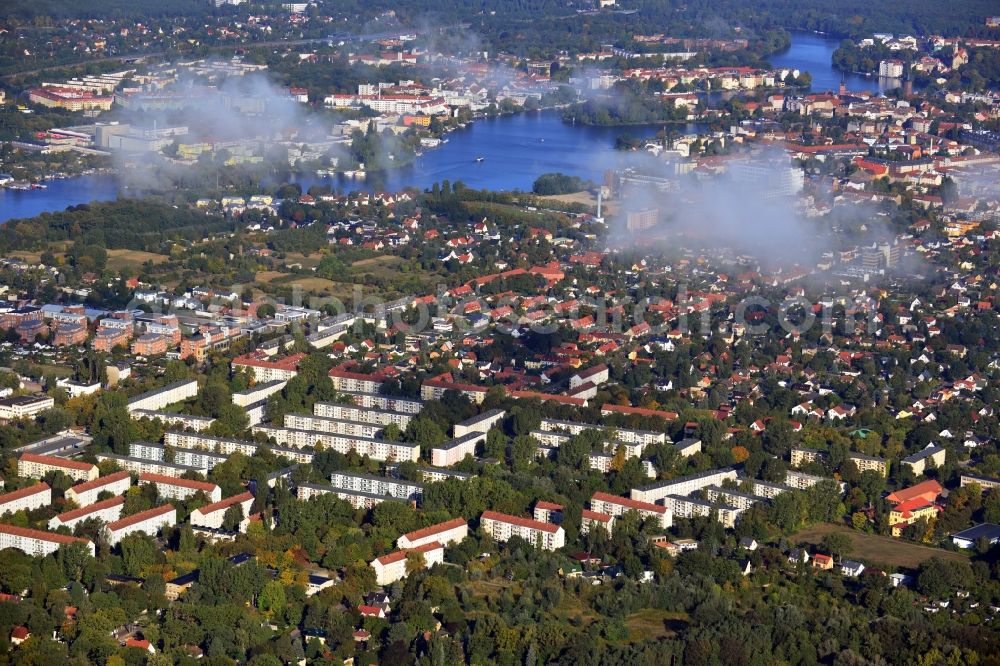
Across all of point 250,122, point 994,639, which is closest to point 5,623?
point 994,639

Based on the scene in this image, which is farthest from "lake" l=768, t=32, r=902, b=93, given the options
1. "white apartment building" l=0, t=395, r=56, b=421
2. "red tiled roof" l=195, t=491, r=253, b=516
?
"red tiled roof" l=195, t=491, r=253, b=516

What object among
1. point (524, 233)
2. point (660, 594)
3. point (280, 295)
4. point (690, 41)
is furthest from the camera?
point (690, 41)

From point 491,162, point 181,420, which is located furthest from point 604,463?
point 491,162

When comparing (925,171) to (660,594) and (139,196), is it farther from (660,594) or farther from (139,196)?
(660,594)

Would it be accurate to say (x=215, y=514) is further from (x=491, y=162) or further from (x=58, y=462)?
(x=491, y=162)

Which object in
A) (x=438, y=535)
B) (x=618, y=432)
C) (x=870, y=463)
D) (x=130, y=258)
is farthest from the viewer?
(x=130, y=258)
